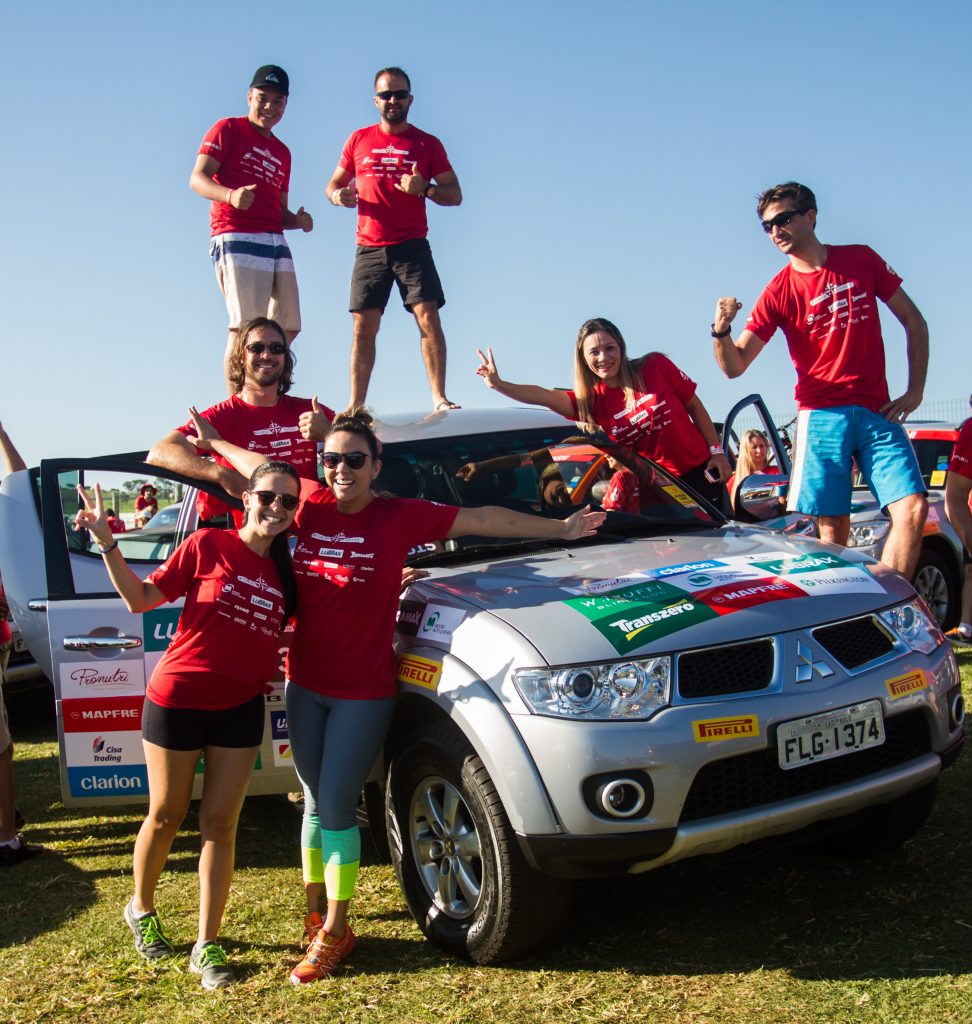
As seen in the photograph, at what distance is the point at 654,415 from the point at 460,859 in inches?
109

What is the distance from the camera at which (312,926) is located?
158 inches

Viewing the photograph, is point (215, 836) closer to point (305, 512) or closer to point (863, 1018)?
point (305, 512)

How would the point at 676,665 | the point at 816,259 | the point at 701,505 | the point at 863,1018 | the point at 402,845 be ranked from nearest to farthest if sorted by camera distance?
the point at 863,1018, the point at 676,665, the point at 402,845, the point at 701,505, the point at 816,259

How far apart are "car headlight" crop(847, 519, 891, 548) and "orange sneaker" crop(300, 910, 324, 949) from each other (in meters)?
5.71

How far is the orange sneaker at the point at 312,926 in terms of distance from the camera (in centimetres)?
399

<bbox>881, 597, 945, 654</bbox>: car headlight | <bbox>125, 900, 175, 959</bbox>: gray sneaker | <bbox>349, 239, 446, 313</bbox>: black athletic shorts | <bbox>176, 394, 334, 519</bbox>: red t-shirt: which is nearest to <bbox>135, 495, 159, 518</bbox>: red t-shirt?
<bbox>349, 239, 446, 313</bbox>: black athletic shorts

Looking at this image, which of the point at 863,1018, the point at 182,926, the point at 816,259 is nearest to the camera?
A: the point at 863,1018

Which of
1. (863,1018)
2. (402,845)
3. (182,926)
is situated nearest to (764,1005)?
(863,1018)

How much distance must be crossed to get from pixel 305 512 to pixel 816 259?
3.00 meters

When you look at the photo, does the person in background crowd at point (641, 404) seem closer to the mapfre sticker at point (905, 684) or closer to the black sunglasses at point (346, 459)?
the black sunglasses at point (346, 459)

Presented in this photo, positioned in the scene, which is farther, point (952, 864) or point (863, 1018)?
point (952, 864)

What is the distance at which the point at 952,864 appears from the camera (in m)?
4.30

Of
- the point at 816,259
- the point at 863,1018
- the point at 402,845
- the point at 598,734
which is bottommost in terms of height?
the point at 863,1018

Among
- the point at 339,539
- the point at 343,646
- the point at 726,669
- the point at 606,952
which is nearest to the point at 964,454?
the point at 726,669
